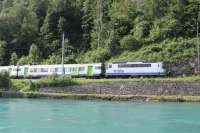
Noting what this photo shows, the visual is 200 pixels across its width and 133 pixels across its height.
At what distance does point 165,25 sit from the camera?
77062mm

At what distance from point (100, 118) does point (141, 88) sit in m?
20.6

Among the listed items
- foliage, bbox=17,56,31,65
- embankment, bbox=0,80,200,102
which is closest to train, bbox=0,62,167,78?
embankment, bbox=0,80,200,102

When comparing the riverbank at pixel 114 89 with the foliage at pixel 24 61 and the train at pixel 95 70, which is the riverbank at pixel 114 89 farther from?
the foliage at pixel 24 61

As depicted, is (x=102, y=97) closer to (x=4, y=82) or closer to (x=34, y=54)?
(x=4, y=82)

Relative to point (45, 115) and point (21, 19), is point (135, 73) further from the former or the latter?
point (21, 19)

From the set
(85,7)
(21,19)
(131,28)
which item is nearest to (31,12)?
(21,19)

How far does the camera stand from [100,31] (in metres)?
86.2

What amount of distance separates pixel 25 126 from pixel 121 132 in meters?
6.82

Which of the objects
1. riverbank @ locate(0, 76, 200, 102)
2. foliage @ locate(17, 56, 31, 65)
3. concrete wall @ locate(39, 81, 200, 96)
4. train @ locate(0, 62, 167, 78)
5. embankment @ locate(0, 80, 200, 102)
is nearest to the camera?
embankment @ locate(0, 80, 200, 102)

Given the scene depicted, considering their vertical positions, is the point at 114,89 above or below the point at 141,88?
below

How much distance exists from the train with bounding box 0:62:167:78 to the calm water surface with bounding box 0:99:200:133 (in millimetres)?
14399

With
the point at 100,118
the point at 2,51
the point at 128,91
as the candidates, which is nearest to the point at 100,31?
the point at 2,51

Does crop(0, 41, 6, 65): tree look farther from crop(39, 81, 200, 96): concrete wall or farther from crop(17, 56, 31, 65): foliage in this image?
crop(39, 81, 200, 96): concrete wall

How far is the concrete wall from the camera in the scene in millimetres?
57719
